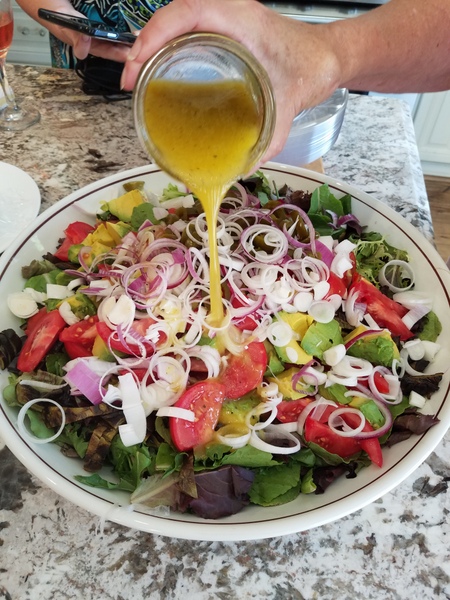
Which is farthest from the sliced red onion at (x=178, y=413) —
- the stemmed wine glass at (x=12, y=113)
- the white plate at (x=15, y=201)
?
the stemmed wine glass at (x=12, y=113)

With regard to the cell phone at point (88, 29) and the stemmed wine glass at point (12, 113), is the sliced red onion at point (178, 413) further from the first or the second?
the stemmed wine glass at point (12, 113)

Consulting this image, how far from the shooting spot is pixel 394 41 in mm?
1304

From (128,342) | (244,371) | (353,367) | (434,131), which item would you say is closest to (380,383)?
(353,367)

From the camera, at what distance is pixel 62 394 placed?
1.05 metres

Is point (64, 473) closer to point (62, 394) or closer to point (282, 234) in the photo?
point (62, 394)

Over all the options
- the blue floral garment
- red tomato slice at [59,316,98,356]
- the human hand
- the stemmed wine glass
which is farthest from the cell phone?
red tomato slice at [59,316,98,356]

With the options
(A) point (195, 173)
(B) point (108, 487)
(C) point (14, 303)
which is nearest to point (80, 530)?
(B) point (108, 487)

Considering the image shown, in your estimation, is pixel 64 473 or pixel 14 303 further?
pixel 14 303

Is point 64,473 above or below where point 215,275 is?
below

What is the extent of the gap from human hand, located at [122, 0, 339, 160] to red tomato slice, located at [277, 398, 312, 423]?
488mm

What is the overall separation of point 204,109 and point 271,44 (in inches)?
8.5

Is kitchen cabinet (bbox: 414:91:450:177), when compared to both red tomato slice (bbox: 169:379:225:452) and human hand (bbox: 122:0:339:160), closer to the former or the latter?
human hand (bbox: 122:0:339:160)

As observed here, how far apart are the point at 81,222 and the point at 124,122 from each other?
708 mm

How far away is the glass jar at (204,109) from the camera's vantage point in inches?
36.2
